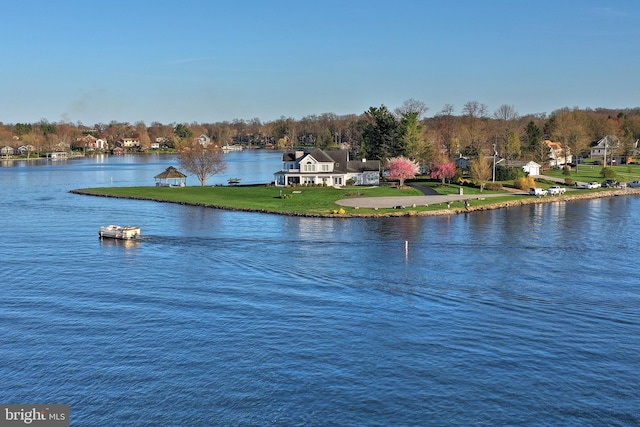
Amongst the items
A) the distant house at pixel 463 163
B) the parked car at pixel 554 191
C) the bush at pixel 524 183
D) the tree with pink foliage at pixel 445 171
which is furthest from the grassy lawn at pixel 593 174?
the tree with pink foliage at pixel 445 171

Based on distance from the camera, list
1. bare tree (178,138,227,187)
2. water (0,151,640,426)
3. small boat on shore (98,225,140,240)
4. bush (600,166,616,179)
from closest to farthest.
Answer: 1. water (0,151,640,426)
2. small boat on shore (98,225,140,240)
3. bare tree (178,138,227,187)
4. bush (600,166,616,179)

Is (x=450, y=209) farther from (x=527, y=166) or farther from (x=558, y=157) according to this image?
(x=558, y=157)

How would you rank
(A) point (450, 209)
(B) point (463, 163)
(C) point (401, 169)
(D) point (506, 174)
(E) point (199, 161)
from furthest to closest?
(B) point (463, 163) → (E) point (199, 161) → (D) point (506, 174) → (C) point (401, 169) → (A) point (450, 209)

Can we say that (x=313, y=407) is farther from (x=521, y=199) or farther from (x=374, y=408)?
(x=521, y=199)

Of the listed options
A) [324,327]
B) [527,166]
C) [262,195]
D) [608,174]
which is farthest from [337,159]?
[324,327]

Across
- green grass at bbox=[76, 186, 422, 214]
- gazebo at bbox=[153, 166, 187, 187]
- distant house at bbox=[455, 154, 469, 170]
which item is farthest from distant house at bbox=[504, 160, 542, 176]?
gazebo at bbox=[153, 166, 187, 187]

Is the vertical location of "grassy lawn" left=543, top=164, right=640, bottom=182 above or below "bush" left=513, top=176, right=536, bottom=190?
above

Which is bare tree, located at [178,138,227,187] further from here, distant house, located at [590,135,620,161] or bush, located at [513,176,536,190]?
distant house, located at [590,135,620,161]
